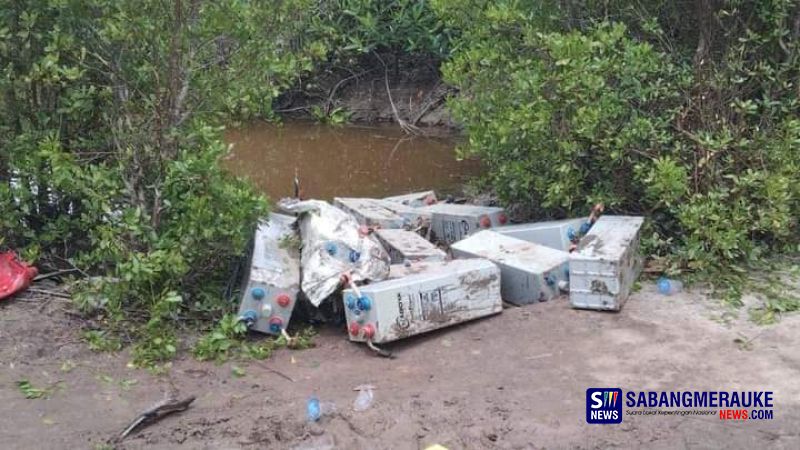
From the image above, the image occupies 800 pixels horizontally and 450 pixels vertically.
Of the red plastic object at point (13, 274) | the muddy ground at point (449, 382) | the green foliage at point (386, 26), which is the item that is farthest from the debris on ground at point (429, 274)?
the green foliage at point (386, 26)

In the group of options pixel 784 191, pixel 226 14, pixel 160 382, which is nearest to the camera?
pixel 160 382

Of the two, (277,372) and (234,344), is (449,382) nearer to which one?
(277,372)

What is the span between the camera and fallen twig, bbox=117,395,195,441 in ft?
12.6

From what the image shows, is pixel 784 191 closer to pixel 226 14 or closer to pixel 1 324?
pixel 226 14

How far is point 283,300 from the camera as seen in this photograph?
5055mm

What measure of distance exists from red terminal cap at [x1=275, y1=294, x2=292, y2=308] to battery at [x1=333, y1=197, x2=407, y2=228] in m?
1.53

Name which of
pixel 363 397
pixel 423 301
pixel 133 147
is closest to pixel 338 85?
pixel 133 147

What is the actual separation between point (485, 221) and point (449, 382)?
2551mm

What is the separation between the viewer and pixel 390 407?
4.07m

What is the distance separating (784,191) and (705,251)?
62cm

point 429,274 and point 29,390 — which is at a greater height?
point 429,274

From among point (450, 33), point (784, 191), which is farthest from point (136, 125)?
point (450, 33)

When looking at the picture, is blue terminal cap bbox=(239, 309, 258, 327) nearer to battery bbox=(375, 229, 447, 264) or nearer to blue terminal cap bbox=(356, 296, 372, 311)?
blue terminal cap bbox=(356, 296, 372, 311)

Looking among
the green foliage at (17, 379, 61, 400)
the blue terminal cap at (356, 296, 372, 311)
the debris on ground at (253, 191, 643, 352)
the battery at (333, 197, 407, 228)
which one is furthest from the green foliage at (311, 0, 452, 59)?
the green foliage at (17, 379, 61, 400)
